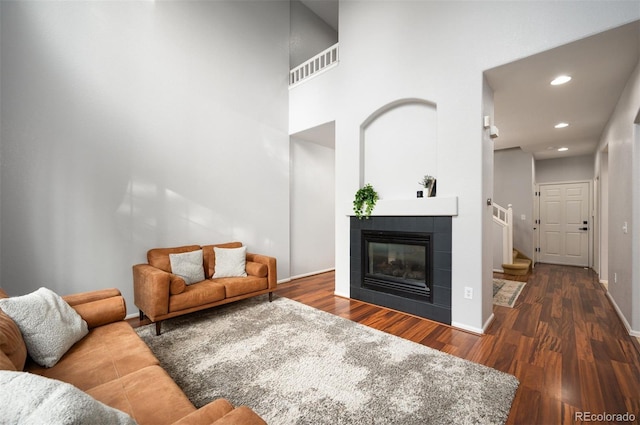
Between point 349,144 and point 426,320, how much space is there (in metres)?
2.48

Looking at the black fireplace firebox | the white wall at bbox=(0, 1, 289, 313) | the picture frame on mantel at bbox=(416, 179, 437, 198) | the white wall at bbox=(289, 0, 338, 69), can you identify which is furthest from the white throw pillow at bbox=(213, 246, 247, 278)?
the white wall at bbox=(289, 0, 338, 69)

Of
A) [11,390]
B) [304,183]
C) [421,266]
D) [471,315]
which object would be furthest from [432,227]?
[11,390]

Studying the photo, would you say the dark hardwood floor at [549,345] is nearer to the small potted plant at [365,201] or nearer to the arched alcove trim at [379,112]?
the small potted plant at [365,201]

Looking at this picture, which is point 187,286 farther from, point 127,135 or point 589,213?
point 589,213

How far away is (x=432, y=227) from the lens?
3105 millimetres

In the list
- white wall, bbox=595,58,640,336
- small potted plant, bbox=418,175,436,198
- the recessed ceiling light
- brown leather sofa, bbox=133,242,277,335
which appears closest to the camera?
white wall, bbox=595,58,640,336

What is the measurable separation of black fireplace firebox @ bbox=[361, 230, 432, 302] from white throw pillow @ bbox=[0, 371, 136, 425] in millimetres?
2998

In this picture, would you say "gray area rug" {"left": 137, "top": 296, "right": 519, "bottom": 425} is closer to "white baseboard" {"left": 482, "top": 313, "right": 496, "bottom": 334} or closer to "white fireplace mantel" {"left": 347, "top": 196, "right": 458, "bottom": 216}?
"white baseboard" {"left": 482, "top": 313, "right": 496, "bottom": 334}

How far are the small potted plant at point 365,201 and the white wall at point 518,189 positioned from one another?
4.64 metres

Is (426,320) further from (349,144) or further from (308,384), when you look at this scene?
(349,144)

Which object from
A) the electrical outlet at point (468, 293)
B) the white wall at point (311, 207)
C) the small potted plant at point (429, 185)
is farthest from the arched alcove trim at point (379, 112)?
the electrical outlet at point (468, 293)

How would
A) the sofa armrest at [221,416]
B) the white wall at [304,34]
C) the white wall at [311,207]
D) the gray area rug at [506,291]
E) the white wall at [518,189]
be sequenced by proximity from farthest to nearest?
the white wall at [518,189] < the white wall at [304,34] < the white wall at [311,207] < the gray area rug at [506,291] < the sofa armrest at [221,416]

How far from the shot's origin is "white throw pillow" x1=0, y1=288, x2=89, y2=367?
1506 mm

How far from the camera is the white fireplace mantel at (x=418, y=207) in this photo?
292 centimetres
